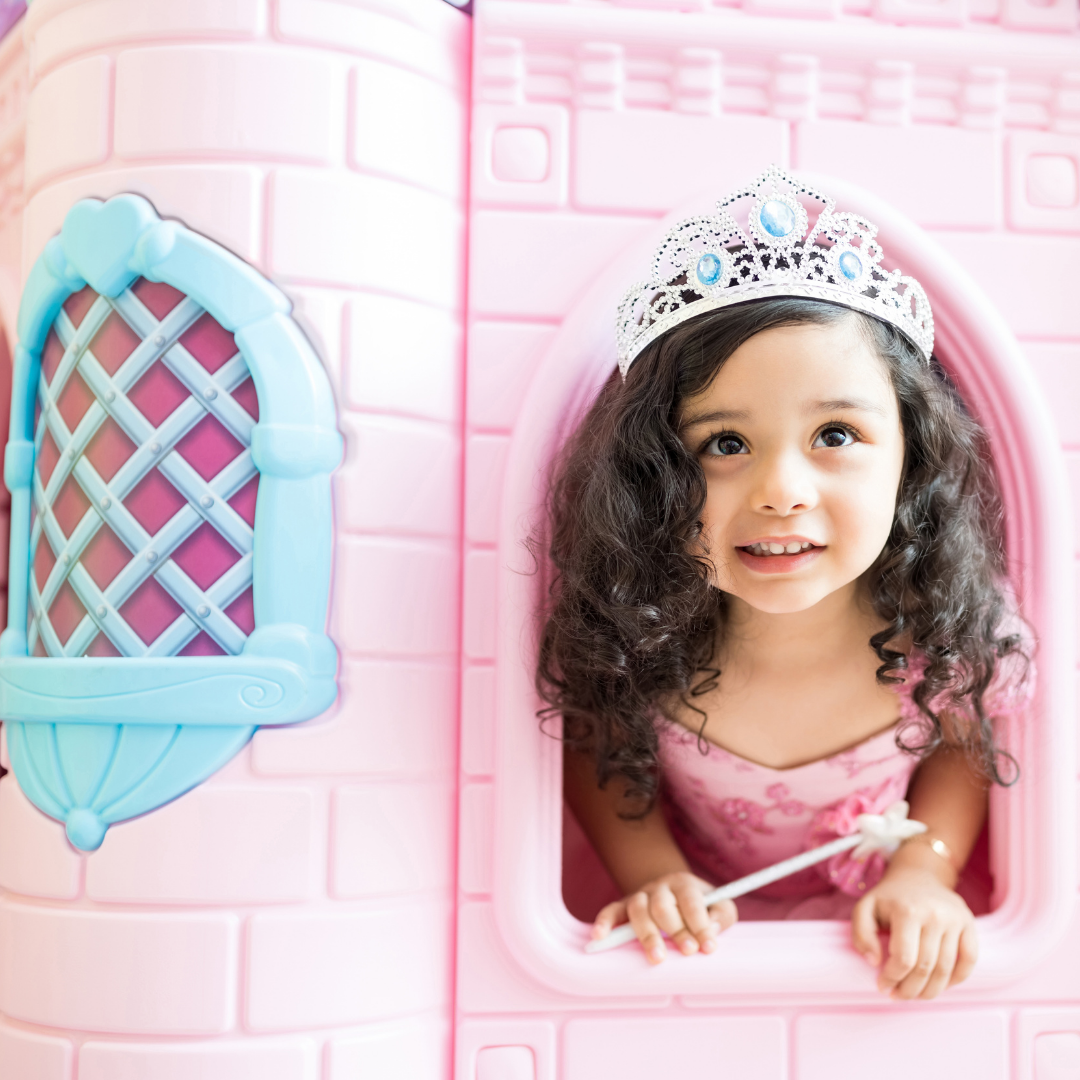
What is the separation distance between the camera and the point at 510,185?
1.14m

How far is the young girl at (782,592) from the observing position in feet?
3.32

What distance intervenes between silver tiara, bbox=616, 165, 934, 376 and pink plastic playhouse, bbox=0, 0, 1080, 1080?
0.08m

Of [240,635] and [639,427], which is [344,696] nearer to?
[240,635]

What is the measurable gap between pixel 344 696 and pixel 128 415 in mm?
357

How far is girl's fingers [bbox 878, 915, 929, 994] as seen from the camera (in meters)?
1.06

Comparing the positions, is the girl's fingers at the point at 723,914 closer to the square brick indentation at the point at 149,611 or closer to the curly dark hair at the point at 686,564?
the curly dark hair at the point at 686,564

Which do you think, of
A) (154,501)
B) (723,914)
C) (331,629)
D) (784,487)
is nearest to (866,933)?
(723,914)

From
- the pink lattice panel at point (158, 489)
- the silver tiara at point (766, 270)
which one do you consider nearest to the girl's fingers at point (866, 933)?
the silver tiara at point (766, 270)

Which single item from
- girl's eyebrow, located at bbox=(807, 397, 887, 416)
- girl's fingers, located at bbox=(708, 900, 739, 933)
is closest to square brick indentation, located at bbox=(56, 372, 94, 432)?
girl's eyebrow, located at bbox=(807, 397, 887, 416)

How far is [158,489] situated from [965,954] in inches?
38.7

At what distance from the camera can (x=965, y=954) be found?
1.09 meters

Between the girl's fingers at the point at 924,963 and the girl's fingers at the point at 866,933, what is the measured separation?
0.04 metres

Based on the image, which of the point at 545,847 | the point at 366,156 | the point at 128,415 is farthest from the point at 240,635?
the point at 366,156

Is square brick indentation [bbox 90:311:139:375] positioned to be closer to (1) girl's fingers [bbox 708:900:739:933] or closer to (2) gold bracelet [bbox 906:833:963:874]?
(1) girl's fingers [bbox 708:900:739:933]
